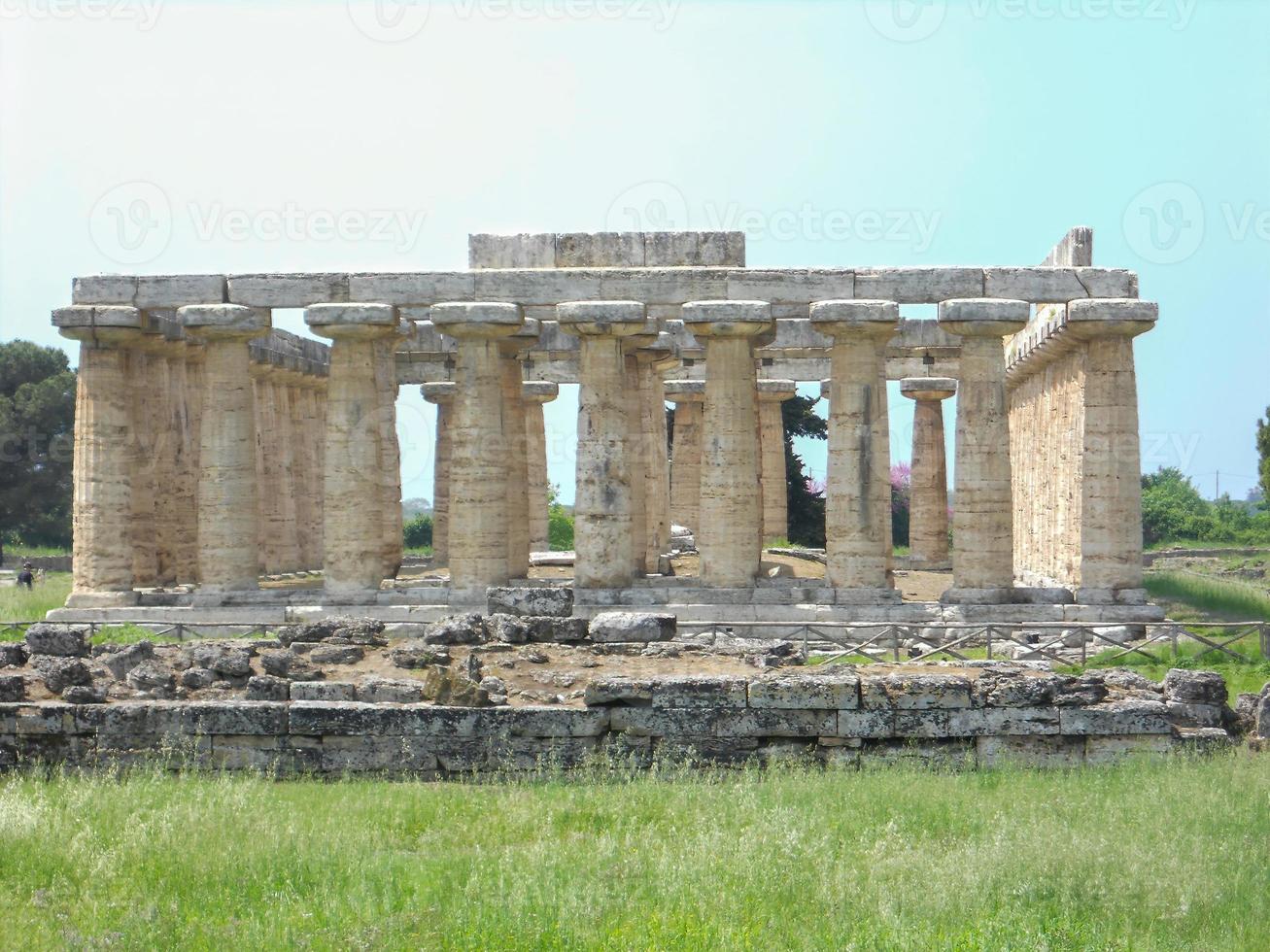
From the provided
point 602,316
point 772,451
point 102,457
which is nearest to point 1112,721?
point 602,316

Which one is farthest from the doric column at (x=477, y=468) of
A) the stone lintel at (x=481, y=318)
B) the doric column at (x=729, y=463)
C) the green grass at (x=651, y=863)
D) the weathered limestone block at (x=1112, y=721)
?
the weathered limestone block at (x=1112, y=721)

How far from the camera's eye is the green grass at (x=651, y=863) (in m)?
12.9

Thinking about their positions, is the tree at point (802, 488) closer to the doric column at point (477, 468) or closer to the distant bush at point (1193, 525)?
the distant bush at point (1193, 525)

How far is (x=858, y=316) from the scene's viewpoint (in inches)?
1344

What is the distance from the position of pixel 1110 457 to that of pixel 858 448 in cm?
534

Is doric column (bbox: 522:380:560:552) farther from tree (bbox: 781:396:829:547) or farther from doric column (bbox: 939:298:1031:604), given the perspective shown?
doric column (bbox: 939:298:1031:604)

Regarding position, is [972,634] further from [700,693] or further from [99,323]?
[99,323]

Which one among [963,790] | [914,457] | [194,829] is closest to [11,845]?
[194,829]

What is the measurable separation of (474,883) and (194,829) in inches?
131

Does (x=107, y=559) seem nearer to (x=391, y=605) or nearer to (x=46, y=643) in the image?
(x=391, y=605)

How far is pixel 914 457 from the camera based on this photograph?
53.3 metres

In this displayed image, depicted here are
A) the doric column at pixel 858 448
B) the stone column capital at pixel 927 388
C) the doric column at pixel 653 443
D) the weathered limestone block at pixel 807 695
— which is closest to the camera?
the weathered limestone block at pixel 807 695

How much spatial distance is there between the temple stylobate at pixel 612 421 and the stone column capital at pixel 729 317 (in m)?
0.05

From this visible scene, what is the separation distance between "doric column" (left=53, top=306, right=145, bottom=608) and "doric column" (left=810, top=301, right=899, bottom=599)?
52.0 ft
